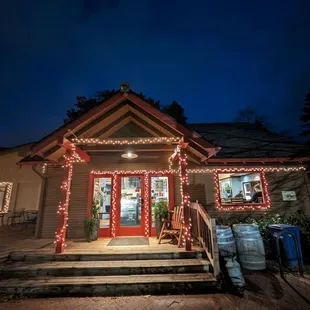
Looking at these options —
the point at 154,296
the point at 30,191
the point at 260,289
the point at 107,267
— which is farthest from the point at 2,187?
the point at 260,289

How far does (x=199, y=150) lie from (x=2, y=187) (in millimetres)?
12117

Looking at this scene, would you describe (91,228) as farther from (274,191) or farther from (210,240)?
(274,191)

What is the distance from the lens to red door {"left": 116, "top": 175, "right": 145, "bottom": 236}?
19.0 ft

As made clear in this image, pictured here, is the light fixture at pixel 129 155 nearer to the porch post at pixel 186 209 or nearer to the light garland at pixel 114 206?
the light garland at pixel 114 206

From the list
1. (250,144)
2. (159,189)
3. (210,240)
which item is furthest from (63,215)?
(250,144)

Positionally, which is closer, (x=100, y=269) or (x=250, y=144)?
(x=100, y=269)

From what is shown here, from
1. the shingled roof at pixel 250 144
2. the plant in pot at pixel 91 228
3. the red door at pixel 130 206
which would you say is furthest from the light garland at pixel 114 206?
the shingled roof at pixel 250 144

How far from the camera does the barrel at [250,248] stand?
13.4 ft

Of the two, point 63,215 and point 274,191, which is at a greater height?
point 274,191

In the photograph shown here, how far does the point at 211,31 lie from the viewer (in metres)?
40.2

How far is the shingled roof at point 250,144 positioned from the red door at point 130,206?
9.64 feet

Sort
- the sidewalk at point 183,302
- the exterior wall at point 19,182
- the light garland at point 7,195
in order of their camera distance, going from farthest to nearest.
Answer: the exterior wall at point 19,182 < the light garland at point 7,195 < the sidewalk at point 183,302

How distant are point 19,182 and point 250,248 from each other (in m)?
12.6

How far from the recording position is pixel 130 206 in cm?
593
